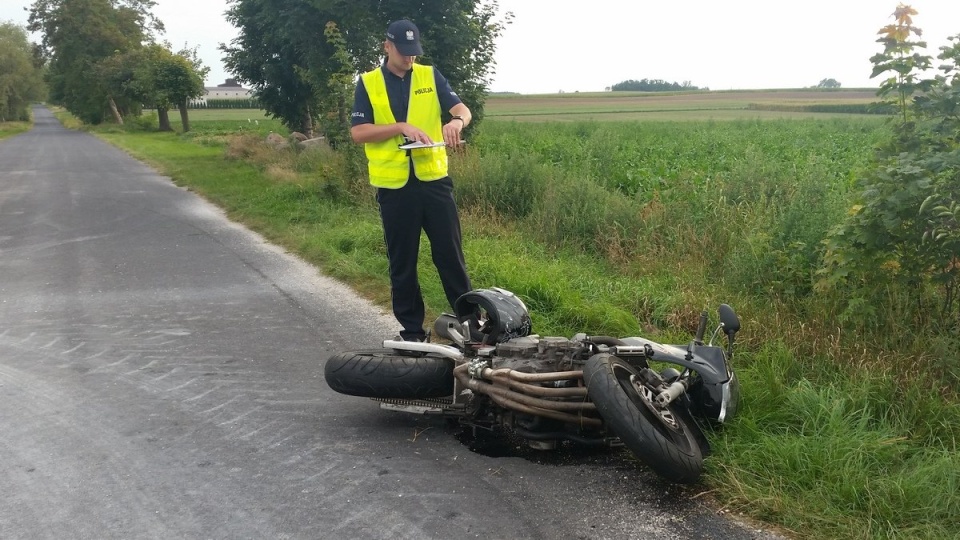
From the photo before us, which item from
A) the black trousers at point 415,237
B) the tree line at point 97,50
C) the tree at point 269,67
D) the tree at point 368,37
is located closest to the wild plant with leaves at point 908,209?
the black trousers at point 415,237

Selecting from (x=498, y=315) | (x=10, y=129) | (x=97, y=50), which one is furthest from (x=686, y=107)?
(x=10, y=129)

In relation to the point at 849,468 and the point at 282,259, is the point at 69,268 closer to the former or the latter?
the point at 282,259

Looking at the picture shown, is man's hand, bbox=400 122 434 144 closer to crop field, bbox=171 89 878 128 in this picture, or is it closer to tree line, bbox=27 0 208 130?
crop field, bbox=171 89 878 128

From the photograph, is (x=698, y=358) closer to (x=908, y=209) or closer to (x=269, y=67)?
(x=908, y=209)

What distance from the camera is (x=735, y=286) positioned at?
6250mm

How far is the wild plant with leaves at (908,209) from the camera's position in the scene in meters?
4.23

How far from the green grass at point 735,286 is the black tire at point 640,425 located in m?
0.22

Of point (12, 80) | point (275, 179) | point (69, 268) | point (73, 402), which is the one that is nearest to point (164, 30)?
point (12, 80)

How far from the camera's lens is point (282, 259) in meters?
9.23

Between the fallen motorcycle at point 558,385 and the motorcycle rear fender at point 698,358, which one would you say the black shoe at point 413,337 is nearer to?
the fallen motorcycle at point 558,385

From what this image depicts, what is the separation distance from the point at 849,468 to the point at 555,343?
143 centimetres

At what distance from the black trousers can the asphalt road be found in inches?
30.5

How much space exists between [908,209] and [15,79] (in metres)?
88.9

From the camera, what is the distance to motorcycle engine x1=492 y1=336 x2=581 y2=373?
153 inches
